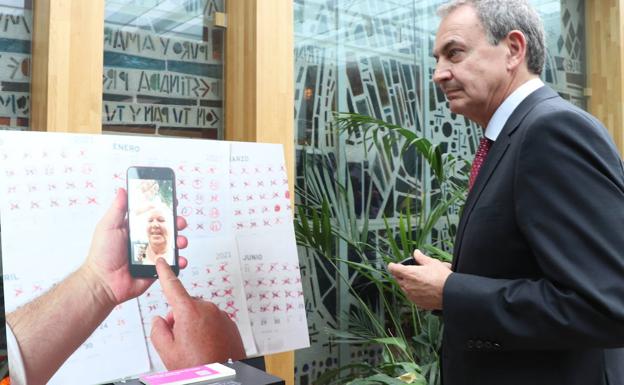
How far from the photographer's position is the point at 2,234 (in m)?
1.42

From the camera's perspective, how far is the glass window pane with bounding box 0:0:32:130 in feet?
7.18

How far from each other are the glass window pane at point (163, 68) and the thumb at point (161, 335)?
104cm

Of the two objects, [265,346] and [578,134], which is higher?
[578,134]

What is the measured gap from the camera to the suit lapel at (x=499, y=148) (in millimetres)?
1325

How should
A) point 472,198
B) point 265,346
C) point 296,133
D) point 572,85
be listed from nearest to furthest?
point 472,198, point 265,346, point 296,133, point 572,85

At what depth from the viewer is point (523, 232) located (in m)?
1.21

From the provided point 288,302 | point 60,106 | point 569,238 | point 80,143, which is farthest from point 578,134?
point 60,106

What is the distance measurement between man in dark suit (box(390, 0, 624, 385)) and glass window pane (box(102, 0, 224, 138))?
4.59ft

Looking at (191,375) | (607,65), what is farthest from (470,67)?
(607,65)

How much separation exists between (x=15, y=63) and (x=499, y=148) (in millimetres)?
1732

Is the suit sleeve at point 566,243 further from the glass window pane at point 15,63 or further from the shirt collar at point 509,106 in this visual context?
the glass window pane at point 15,63

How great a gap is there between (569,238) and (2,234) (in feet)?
3.97

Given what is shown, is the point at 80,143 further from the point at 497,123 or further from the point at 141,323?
the point at 497,123

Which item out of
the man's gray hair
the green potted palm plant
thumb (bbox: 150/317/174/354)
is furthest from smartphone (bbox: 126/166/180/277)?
the green potted palm plant
